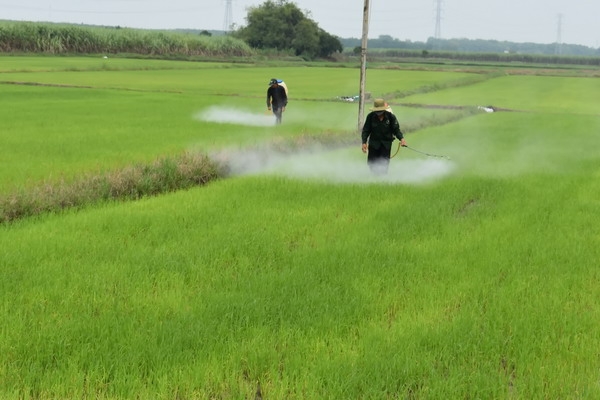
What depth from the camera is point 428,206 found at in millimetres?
7371

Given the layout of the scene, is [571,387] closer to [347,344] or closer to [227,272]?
[347,344]

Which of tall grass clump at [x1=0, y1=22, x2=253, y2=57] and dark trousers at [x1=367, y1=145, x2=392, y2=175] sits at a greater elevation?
tall grass clump at [x1=0, y1=22, x2=253, y2=57]

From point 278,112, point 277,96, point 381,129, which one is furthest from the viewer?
point 278,112

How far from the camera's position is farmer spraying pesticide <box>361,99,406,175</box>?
28.0ft

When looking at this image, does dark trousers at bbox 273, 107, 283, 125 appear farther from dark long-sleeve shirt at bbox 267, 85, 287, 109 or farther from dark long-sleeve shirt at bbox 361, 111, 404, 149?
dark long-sleeve shirt at bbox 361, 111, 404, 149

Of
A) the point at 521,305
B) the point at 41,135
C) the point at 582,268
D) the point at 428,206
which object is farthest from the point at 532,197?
the point at 41,135

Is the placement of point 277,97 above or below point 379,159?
above

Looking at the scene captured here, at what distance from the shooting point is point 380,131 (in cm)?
874

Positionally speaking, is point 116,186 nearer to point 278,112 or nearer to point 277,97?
point 277,97

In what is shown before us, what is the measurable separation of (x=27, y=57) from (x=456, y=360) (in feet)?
161

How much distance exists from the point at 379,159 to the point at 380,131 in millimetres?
542

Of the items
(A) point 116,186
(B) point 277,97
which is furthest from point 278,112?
(A) point 116,186

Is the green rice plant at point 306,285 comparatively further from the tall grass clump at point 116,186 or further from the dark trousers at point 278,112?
the dark trousers at point 278,112

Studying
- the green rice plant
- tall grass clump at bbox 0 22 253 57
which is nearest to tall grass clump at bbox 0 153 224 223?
the green rice plant
